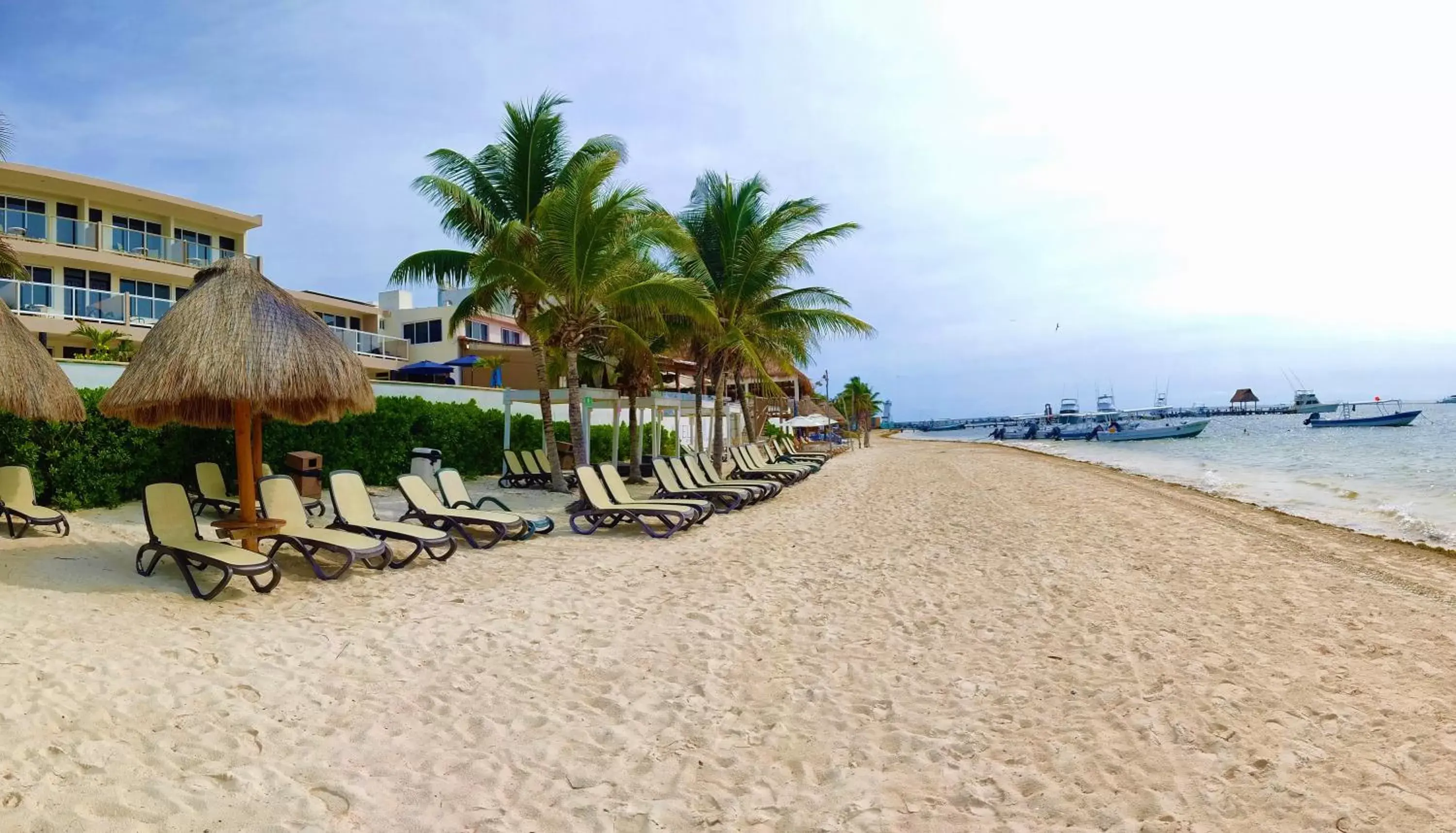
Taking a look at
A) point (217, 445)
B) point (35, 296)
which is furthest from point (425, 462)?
point (35, 296)

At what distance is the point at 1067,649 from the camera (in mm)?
5289

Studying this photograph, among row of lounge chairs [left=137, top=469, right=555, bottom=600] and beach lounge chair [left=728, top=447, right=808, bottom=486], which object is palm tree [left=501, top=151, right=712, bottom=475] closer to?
row of lounge chairs [left=137, top=469, right=555, bottom=600]

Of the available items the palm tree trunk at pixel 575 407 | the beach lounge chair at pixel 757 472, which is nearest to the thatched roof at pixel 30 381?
the palm tree trunk at pixel 575 407

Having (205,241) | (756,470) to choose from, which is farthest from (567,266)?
(205,241)

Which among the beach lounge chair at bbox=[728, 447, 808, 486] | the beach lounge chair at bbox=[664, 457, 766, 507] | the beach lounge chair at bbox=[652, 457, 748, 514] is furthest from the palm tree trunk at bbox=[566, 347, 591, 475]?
the beach lounge chair at bbox=[728, 447, 808, 486]

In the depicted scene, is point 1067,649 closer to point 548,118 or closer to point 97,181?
point 548,118

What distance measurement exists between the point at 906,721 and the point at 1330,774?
184cm

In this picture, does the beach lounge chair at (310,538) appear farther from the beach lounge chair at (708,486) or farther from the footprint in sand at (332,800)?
the beach lounge chair at (708,486)

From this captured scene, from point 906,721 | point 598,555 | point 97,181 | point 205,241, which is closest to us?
point 906,721

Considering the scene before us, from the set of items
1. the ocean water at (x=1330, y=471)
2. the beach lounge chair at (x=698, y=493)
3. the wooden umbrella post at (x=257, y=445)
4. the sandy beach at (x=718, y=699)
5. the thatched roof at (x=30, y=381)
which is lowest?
the ocean water at (x=1330, y=471)

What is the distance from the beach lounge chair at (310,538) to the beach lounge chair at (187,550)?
305mm

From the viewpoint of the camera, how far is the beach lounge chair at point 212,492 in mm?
9948

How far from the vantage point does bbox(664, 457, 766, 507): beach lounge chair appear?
13.7m

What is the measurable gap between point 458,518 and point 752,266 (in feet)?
34.9
